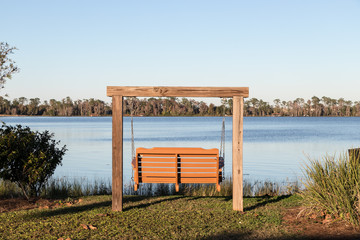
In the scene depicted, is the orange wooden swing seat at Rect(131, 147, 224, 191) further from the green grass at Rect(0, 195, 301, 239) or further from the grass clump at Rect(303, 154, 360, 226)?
the grass clump at Rect(303, 154, 360, 226)

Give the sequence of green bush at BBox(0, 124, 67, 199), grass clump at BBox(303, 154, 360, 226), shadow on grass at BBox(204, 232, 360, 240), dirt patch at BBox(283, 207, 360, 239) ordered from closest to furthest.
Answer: shadow on grass at BBox(204, 232, 360, 240)
dirt patch at BBox(283, 207, 360, 239)
grass clump at BBox(303, 154, 360, 226)
green bush at BBox(0, 124, 67, 199)

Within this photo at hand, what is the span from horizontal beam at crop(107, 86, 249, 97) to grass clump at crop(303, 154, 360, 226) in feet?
6.21

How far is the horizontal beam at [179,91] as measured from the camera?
758cm

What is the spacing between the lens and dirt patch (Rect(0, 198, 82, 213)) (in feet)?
27.1

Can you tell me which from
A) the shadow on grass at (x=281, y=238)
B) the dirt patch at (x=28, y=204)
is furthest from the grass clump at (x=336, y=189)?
the dirt patch at (x=28, y=204)

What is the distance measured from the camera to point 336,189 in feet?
22.1

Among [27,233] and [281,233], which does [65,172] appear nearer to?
[27,233]

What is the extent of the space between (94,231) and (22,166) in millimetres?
3172

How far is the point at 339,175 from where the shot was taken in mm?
6777

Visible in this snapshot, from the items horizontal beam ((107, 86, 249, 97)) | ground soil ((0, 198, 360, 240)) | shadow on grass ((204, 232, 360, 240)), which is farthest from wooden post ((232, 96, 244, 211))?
shadow on grass ((204, 232, 360, 240))

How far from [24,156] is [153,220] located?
3410 millimetres

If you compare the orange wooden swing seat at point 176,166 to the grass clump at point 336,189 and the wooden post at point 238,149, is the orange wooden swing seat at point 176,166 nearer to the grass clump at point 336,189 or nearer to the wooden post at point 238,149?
the wooden post at point 238,149

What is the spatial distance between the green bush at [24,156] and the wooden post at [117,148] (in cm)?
186

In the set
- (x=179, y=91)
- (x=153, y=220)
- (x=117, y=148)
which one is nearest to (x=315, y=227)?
(x=153, y=220)
